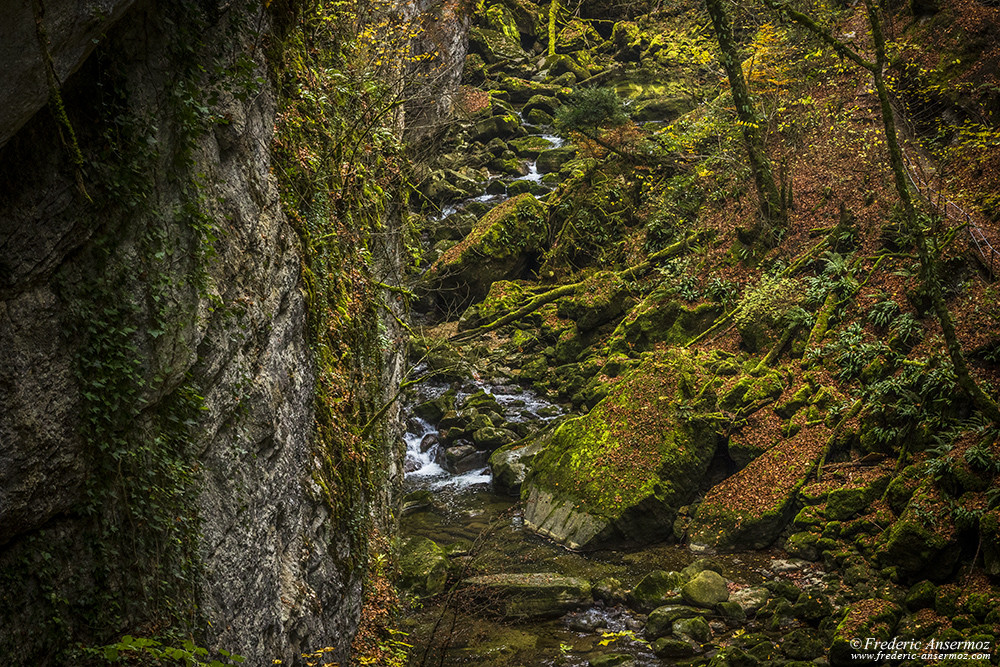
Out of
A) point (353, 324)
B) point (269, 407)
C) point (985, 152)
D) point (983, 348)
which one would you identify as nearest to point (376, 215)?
point (353, 324)

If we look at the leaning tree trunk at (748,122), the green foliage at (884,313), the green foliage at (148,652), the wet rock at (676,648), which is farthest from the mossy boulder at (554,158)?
the green foliage at (148,652)

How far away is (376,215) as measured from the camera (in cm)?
1015

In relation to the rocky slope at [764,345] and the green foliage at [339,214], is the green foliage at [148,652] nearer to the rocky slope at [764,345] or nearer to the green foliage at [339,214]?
the green foliage at [339,214]

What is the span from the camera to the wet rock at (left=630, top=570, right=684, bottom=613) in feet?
31.7

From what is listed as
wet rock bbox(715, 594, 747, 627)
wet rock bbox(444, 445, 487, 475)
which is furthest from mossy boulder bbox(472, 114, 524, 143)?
wet rock bbox(715, 594, 747, 627)

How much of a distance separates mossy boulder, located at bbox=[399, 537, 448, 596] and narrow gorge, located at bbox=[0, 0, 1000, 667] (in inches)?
2.3

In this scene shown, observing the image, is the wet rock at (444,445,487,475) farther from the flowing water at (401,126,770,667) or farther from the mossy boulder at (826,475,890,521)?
the mossy boulder at (826,475,890,521)

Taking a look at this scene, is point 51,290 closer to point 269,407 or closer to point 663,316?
point 269,407

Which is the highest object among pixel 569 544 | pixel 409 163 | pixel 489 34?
pixel 489 34

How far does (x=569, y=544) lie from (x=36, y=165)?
420 inches

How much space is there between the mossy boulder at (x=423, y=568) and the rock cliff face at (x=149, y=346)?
445 cm

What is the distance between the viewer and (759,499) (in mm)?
11125

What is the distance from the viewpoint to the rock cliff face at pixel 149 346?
10.2ft

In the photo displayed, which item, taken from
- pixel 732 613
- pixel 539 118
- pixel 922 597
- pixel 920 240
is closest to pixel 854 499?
pixel 922 597
